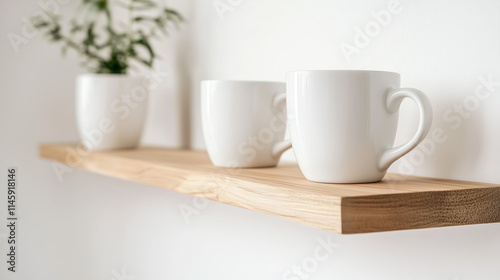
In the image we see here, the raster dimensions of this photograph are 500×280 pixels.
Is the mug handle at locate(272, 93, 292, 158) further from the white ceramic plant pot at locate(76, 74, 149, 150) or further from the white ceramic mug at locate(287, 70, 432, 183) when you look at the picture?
the white ceramic plant pot at locate(76, 74, 149, 150)

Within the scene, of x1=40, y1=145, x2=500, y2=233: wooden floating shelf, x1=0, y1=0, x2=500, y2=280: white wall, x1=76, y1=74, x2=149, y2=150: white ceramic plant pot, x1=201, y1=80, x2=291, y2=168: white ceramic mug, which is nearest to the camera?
x1=40, y1=145, x2=500, y2=233: wooden floating shelf

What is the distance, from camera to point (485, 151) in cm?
55

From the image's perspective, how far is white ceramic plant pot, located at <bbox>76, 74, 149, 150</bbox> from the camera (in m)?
1.02

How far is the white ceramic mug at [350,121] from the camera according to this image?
1.76 feet

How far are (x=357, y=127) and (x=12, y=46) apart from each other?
99 centimetres

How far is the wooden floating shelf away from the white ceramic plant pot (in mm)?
374

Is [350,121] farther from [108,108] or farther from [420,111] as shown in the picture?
[108,108]

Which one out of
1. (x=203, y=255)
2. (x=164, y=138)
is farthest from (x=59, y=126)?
(x=203, y=255)

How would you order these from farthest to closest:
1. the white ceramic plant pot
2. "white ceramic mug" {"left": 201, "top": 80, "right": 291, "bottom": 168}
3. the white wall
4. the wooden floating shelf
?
the white ceramic plant pot, "white ceramic mug" {"left": 201, "top": 80, "right": 291, "bottom": 168}, the white wall, the wooden floating shelf

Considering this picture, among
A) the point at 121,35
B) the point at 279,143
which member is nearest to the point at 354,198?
the point at 279,143

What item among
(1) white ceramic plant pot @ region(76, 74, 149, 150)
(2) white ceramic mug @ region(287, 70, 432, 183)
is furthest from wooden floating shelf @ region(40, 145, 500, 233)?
(1) white ceramic plant pot @ region(76, 74, 149, 150)

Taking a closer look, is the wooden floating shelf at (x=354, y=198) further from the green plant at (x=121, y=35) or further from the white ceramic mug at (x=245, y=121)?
the green plant at (x=121, y=35)

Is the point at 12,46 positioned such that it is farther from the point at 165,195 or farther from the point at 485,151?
the point at 485,151

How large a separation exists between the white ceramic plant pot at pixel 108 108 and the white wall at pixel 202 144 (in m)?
0.10
